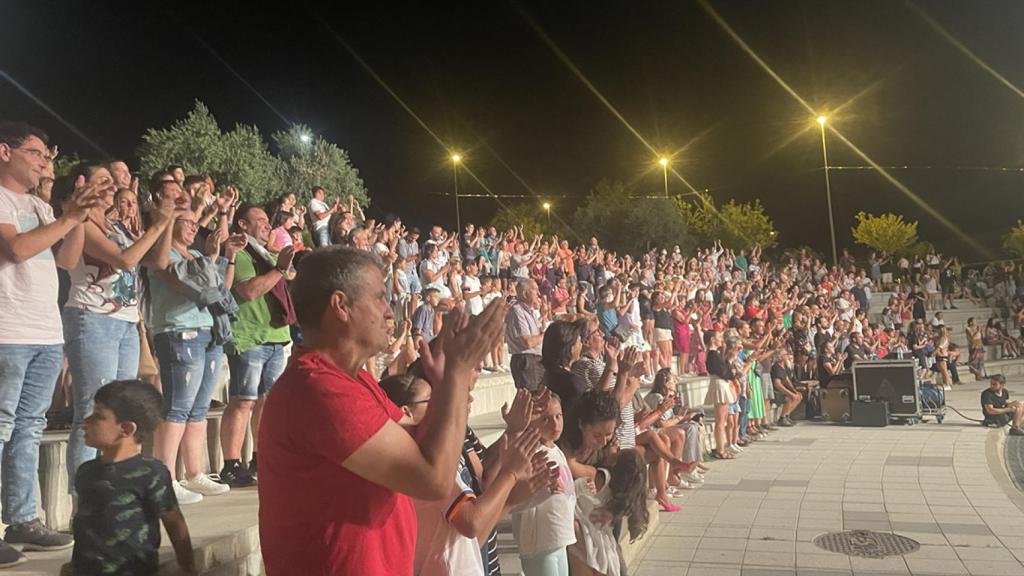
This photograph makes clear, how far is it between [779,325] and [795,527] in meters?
12.0

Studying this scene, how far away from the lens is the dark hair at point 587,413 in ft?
15.1

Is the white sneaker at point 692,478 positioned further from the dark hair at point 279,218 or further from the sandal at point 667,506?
the dark hair at point 279,218

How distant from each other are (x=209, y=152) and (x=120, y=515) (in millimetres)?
30877

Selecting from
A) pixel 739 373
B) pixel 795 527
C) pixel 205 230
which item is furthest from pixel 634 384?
pixel 739 373

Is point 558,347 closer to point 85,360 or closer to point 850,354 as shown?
point 85,360

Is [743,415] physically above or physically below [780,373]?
below

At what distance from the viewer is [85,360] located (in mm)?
3754

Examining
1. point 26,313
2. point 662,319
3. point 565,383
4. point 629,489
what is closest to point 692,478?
point 565,383

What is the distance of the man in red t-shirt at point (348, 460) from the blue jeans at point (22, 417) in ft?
7.32

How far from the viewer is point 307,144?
125ft

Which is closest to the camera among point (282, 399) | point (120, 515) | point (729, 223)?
point (282, 399)

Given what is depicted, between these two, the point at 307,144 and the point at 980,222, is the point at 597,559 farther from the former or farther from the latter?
the point at 980,222

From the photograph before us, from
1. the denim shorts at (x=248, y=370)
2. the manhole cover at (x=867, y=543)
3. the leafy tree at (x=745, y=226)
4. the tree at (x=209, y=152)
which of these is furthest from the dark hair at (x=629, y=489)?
the leafy tree at (x=745, y=226)

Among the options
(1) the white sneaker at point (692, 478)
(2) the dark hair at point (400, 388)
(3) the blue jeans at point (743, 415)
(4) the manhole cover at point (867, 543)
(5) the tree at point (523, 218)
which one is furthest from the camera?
(5) the tree at point (523, 218)
